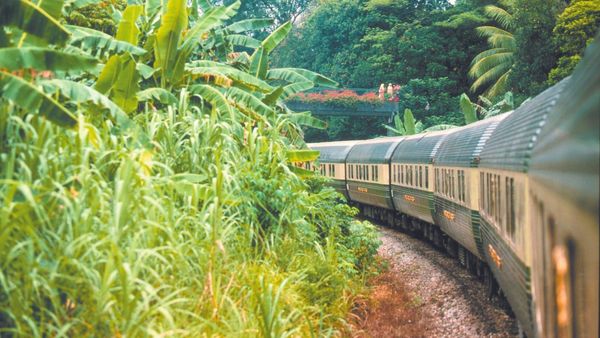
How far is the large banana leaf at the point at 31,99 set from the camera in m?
6.20

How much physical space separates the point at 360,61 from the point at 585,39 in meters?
21.2

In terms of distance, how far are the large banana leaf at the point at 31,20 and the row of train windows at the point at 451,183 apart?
7.38 metres

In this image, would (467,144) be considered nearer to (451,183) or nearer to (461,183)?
(461,183)

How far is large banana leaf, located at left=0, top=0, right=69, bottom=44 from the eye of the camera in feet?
21.6

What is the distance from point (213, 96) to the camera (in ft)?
39.3

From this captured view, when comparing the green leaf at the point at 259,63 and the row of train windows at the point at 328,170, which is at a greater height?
the green leaf at the point at 259,63

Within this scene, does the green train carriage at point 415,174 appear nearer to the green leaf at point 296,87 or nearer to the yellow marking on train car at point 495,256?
the green leaf at point 296,87

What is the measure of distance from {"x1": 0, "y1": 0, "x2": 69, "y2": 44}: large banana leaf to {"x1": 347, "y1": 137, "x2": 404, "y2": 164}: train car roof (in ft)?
50.5

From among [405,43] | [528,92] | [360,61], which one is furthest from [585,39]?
[360,61]

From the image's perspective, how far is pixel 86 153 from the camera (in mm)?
6242

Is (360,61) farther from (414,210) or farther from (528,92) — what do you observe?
(414,210)

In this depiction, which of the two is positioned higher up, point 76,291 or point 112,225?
point 112,225

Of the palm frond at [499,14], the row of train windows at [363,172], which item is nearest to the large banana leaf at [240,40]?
the row of train windows at [363,172]

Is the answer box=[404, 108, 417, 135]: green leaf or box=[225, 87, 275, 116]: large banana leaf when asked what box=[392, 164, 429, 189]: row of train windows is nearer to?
box=[225, 87, 275, 116]: large banana leaf
